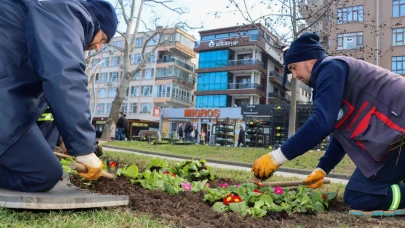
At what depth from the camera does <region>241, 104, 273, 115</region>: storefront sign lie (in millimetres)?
35438

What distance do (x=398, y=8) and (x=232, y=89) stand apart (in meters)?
21.1

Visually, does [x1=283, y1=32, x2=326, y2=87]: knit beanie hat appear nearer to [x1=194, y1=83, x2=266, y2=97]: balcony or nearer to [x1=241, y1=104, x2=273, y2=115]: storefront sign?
[x1=241, y1=104, x2=273, y2=115]: storefront sign

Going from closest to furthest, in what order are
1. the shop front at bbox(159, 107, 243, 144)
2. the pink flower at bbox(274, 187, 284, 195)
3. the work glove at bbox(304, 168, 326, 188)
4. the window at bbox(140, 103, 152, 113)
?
the pink flower at bbox(274, 187, 284, 195) → the work glove at bbox(304, 168, 326, 188) → the shop front at bbox(159, 107, 243, 144) → the window at bbox(140, 103, 152, 113)

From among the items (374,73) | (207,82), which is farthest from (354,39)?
(374,73)

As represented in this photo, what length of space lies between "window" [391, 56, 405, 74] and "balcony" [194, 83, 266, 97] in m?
16.5

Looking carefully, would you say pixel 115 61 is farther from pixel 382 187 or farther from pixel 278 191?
pixel 382 187

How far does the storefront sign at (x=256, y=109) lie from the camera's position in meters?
35.4

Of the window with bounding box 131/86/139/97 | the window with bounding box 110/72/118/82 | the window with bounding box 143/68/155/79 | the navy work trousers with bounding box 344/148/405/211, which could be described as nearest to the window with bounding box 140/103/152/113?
the window with bounding box 131/86/139/97

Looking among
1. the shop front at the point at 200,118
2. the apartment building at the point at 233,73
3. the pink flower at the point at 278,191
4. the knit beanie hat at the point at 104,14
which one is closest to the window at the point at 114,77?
the apartment building at the point at 233,73

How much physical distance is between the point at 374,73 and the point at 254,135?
23298 millimetres

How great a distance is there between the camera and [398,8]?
32219mm

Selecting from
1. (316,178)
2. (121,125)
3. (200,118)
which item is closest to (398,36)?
(200,118)

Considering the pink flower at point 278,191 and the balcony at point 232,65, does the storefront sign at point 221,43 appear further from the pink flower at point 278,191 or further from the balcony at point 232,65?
the pink flower at point 278,191

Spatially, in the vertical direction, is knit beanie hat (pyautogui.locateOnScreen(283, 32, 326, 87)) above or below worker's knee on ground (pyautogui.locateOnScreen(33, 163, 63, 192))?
above
